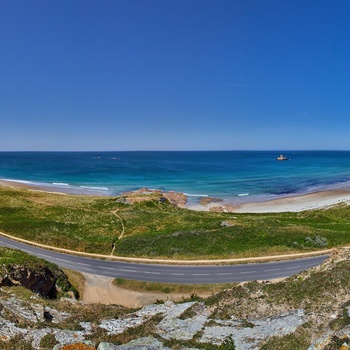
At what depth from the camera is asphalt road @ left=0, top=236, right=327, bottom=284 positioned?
35269mm

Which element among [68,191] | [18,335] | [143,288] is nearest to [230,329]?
[18,335]

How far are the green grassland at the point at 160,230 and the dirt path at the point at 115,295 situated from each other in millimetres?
9061

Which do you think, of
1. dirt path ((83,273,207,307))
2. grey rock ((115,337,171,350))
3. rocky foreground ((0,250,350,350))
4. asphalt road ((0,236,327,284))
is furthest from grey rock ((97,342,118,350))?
asphalt road ((0,236,327,284))

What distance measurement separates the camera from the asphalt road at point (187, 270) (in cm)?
3527

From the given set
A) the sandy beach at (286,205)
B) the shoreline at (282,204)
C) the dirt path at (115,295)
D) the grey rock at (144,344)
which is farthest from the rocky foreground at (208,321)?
the shoreline at (282,204)

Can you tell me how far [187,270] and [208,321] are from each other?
24166 millimetres

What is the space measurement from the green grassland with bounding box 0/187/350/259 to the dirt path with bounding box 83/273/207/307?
9.06 m

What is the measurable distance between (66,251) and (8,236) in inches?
527

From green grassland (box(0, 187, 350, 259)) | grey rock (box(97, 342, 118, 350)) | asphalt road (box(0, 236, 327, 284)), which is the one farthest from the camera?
green grassland (box(0, 187, 350, 259))

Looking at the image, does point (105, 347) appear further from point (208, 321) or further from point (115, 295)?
point (115, 295)

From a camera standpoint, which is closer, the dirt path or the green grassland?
the dirt path

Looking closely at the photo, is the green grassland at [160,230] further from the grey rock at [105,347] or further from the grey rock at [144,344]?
the grey rock at [105,347]

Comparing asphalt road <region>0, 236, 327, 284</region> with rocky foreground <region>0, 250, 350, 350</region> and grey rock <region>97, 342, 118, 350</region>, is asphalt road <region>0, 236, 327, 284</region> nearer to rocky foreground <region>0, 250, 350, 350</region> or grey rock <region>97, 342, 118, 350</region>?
rocky foreground <region>0, 250, 350, 350</region>

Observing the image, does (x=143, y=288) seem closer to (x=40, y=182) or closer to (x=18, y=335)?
(x=18, y=335)
